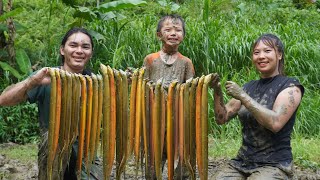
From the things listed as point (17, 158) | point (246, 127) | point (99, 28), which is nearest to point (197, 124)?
point (246, 127)

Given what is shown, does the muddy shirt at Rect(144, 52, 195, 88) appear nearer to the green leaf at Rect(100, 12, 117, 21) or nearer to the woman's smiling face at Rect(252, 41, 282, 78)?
the woman's smiling face at Rect(252, 41, 282, 78)

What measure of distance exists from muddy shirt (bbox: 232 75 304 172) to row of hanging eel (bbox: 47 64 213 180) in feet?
2.81

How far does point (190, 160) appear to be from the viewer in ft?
10.6

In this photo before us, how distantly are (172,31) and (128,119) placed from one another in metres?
1.59

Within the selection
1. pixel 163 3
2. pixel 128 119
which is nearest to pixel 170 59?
pixel 128 119

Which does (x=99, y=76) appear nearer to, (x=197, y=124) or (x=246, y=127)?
(x=197, y=124)

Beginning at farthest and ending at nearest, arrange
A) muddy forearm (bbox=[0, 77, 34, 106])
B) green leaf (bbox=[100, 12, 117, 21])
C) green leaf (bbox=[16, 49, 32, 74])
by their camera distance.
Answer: green leaf (bbox=[100, 12, 117, 21]), green leaf (bbox=[16, 49, 32, 74]), muddy forearm (bbox=[0, 77, 34, 106])

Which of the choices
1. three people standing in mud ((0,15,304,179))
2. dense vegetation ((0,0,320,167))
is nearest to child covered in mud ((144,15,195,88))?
three people standing in mud ((0,15,304,179))

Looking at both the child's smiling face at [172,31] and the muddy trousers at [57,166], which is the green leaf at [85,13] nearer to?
the child's smiling face at [172,31]

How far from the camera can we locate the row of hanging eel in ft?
10.5

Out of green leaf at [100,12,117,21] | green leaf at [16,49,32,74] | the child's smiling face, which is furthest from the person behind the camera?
green leaf at [100,12,117,21]

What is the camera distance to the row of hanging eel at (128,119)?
10.5ft

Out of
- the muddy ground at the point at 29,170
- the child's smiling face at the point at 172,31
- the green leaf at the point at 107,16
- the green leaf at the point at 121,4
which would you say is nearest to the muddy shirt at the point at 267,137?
the child's smiling face at the point at 172,31

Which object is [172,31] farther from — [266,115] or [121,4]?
[121,4]
